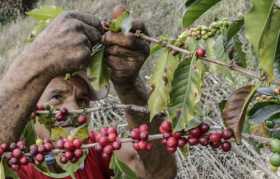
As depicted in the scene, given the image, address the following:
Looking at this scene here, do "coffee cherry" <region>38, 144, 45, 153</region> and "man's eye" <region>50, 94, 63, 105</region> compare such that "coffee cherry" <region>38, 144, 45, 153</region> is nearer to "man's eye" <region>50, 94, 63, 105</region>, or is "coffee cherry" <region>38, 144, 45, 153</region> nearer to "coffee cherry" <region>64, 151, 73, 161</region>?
"coffee cherry" <region>64, 151, 73, 161</region>

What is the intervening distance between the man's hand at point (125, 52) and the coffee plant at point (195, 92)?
34 millimetres

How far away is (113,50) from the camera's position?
1747mm

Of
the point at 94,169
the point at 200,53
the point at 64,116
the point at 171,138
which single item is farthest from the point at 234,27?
the point at 94,169

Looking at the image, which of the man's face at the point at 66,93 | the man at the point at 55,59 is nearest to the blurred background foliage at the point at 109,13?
the man's face at the point at 66,93

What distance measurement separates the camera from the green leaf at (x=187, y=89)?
1.39 m

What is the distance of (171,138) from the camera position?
52.5 inches

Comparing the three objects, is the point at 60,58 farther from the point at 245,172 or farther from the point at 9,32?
the point at 9,32

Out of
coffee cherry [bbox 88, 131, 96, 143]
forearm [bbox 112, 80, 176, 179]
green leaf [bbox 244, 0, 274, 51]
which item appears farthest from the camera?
forearm [bbox 112, 80, 176, 179]

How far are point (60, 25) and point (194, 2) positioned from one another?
529 mm

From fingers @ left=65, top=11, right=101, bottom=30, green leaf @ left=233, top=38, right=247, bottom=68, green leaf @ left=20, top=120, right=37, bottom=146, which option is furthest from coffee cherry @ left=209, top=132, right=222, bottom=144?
green leaf @ left=20, top=120, right=37, bottom=146

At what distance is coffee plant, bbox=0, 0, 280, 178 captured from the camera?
111 centimetres

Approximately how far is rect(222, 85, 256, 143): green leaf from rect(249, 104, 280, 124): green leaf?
5 cm

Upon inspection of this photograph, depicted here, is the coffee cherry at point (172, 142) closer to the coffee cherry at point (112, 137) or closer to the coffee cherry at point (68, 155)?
the coffee cherry at point (112, 137)

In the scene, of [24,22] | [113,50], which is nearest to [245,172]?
[113,50]
